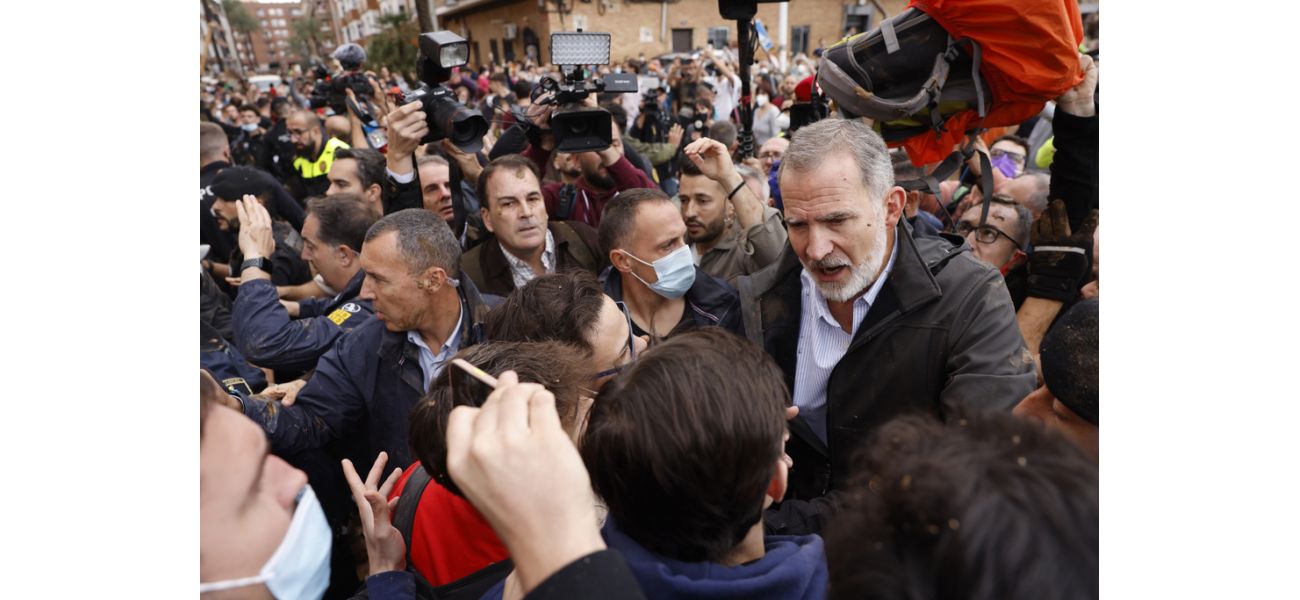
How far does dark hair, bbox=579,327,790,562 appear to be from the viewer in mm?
1118

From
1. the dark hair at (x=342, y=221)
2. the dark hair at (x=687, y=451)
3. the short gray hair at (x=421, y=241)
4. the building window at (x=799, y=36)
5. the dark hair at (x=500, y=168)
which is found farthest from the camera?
the building window at (x=799, y=36)

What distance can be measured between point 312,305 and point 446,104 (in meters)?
1.24

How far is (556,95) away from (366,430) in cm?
183

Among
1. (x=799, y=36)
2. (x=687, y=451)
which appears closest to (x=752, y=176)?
(x=687, y=451)

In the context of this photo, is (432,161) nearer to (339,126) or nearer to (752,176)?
(752,176)

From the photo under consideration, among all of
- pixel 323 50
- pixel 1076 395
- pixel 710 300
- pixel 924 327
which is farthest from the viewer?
pixel 323 50

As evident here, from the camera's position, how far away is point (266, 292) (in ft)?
9.50

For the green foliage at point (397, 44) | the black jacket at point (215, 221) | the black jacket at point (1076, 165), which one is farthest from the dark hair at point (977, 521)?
the green foliage at point (397, 44)

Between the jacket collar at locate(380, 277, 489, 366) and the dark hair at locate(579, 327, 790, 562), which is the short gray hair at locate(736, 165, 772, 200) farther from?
the dark hair at locate(579, 327, 790, 562)

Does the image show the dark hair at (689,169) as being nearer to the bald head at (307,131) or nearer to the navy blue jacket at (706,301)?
the navy blue jacket at (706,301)

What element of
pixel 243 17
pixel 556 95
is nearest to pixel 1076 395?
pixel 556 95

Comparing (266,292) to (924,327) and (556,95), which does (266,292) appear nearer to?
(556,95)

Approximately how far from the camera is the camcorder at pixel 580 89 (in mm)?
3473

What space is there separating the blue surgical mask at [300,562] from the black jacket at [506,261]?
2585 millimetres
